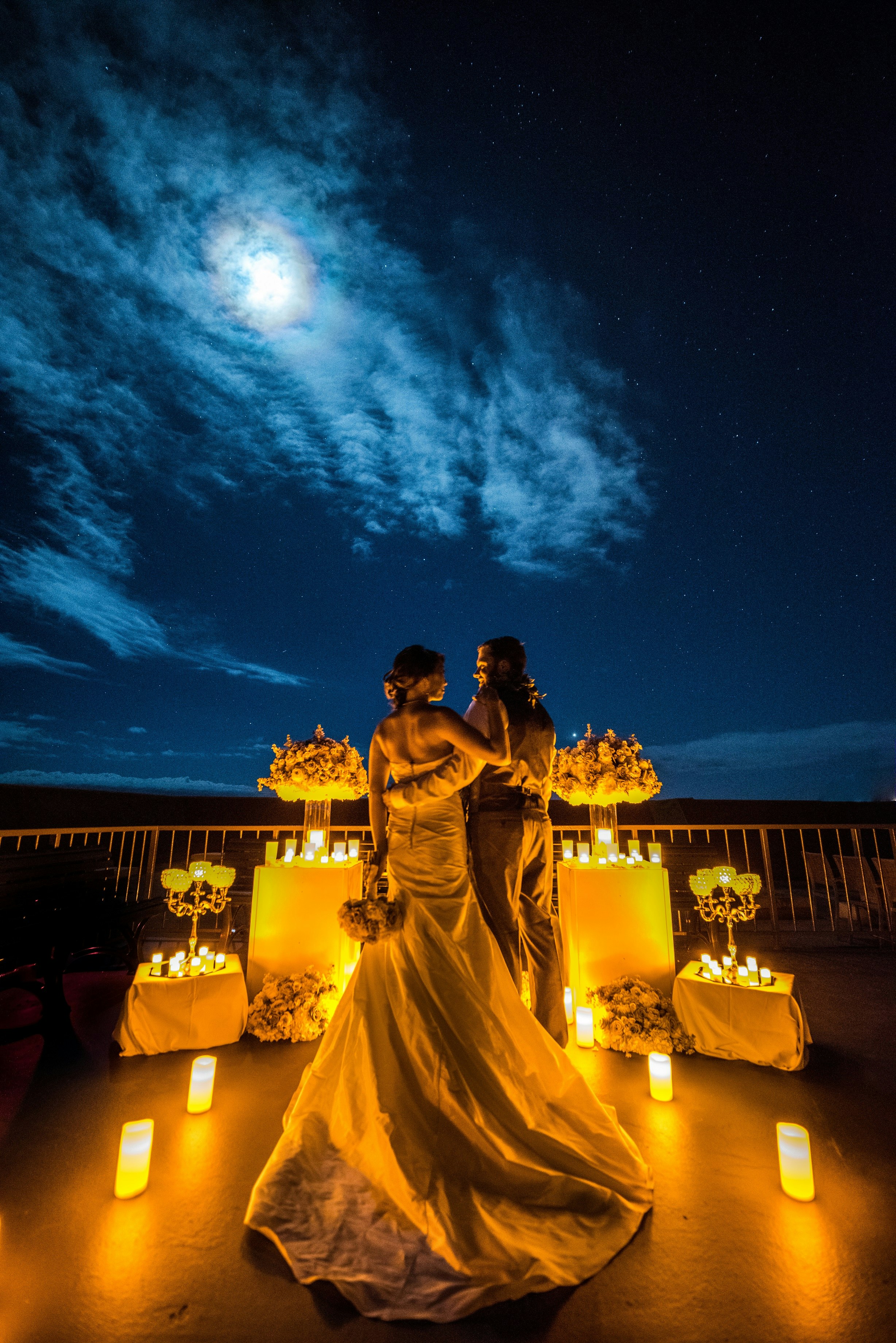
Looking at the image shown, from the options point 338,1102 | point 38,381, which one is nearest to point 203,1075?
point 338,1102

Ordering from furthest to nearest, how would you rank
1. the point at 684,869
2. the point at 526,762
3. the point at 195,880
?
the point at 684,869
the point at 195,880
the point at 526,762

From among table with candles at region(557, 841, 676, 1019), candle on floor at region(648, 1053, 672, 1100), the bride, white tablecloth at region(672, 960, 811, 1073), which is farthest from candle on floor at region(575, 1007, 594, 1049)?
the bride

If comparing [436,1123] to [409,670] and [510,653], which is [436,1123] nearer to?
[409,670]

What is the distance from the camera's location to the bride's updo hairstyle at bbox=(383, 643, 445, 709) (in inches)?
116

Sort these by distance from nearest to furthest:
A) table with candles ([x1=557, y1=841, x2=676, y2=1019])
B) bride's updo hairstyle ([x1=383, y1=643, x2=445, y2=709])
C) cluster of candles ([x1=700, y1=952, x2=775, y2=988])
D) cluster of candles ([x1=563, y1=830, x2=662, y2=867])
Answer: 1. bride's updo hairstyle ([x1=383, y1=643, x2=445, y2=709])
2. cluster of candles ([x1=700, y1=952, x2=775, y2=988])
3. table with candles ([x1=557, y1=841, x2=676, y2=1019])
4. cluster of candles ([x1=563, y1=830, x2=662, y2=867])

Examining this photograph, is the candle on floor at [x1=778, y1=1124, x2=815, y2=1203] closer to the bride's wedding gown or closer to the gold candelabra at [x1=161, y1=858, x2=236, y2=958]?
the bride's wedding gown

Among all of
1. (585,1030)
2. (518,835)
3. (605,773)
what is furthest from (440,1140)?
(605,773)

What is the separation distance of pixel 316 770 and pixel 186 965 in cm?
166

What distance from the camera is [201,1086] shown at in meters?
3.08

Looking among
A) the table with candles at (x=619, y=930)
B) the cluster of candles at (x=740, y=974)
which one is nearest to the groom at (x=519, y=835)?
the table with candles at (x=619, y=930)

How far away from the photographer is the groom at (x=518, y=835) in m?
3.53

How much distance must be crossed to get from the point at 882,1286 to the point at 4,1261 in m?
2.96

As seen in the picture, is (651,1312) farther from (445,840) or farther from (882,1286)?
(445,840)

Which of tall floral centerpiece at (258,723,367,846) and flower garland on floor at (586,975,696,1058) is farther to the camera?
tall floral centerpiece at (258,723,367,846)
